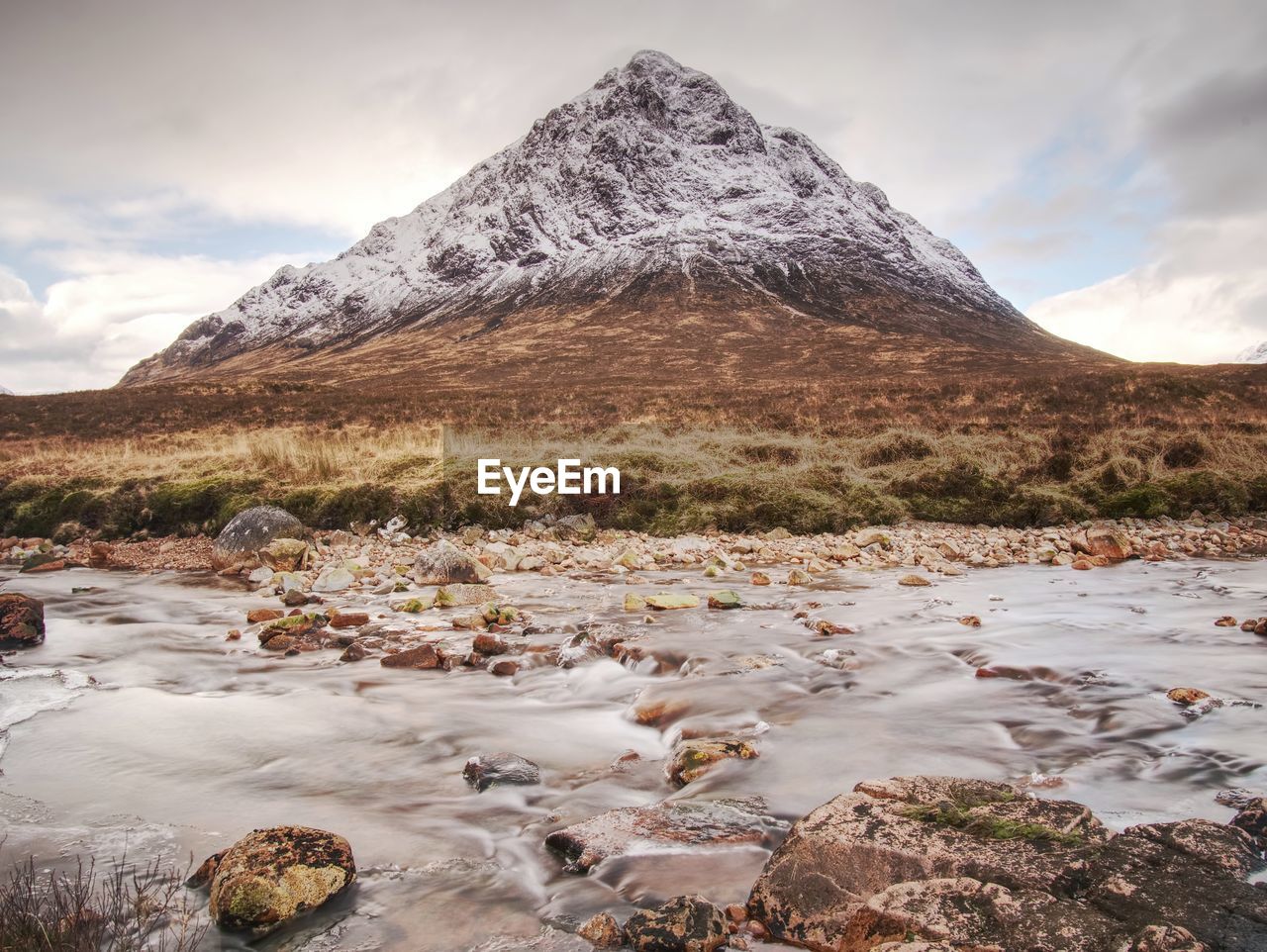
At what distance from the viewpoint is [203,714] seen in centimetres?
639

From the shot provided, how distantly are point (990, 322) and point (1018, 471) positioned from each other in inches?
4662

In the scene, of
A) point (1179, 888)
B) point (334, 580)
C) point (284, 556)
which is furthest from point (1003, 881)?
point (284, 556)

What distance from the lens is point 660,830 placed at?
156 inches

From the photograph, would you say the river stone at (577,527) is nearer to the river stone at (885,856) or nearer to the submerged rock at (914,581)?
the submerged rock at (914,581)

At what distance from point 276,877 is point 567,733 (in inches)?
112

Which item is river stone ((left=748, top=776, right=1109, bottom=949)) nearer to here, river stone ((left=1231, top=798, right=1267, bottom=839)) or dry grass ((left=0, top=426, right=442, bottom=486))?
river stone ((left=1231, top=798, right=1267, bottom=839))

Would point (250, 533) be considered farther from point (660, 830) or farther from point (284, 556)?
point (660, 830)

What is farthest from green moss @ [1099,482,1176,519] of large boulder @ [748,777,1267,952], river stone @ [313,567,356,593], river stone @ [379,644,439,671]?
river stone @ [313,567,356,593]

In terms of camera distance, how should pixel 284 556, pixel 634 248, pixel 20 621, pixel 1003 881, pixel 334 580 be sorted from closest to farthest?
pixel 1003 881 < pixel 20 621 < pixel 334 580 < pixel 284 556 < pixel 634 248

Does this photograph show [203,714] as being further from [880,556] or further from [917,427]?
[917,427]

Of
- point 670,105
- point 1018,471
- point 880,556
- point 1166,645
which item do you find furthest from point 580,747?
point 670,105

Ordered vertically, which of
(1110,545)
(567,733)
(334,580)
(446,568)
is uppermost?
(1110,545)

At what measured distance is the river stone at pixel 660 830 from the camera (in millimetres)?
3828

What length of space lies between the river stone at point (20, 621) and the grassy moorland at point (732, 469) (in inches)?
253
